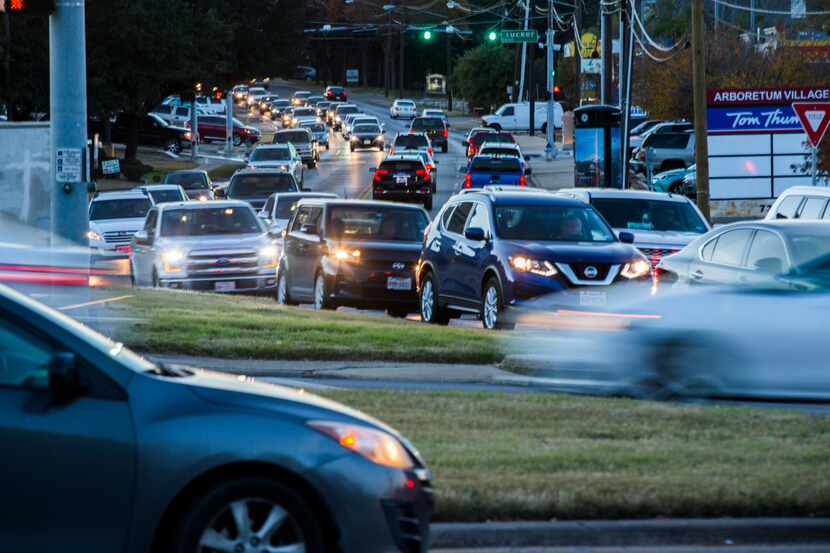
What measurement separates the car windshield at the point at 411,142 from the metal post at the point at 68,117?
1805 inches

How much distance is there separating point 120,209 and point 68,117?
16.3 metres

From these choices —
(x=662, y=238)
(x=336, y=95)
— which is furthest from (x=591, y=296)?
(x=336, y=95)

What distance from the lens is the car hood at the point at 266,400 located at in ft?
20.3

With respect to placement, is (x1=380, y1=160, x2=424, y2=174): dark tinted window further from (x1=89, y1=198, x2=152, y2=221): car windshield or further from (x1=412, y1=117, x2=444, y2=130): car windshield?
(x1=412, y1=117, x2=444, y2=130): car windshield

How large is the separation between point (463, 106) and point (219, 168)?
59748 millimetres

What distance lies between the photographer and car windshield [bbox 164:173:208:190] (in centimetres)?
4203

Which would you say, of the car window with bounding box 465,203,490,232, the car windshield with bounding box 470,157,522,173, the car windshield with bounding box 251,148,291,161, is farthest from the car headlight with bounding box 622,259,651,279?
the car windshield with bounding box 251,148,291,161

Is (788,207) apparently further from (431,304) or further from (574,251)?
(431,304)

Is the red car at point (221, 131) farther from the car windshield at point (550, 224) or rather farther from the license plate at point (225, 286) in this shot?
the car windshield at point (550, 224)

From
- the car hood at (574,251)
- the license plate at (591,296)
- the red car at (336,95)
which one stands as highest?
the red car at (336,95)

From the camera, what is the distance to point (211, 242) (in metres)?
23.3

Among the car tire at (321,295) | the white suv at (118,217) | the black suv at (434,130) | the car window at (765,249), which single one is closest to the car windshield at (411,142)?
the black suv at (434,130)

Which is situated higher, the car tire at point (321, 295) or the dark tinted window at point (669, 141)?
the dark tinted window at point (669, 141)

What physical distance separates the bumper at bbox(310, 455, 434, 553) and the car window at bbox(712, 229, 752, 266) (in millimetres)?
10125
